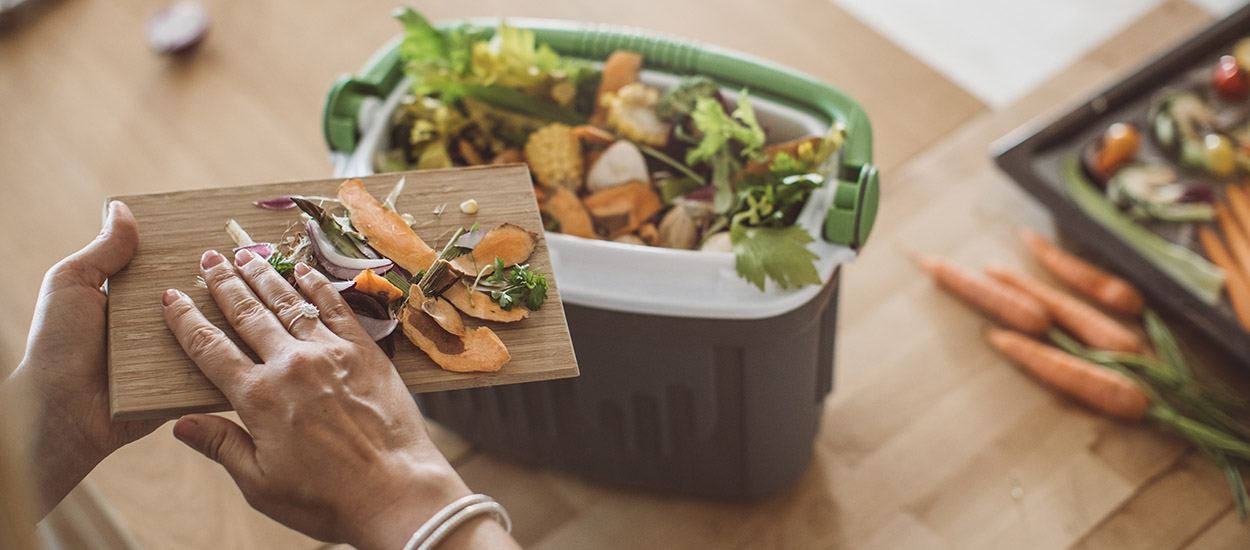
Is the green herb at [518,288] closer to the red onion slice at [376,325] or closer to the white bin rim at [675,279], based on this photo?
the red onion slice at [376,325]

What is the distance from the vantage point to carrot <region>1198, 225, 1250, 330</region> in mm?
1335

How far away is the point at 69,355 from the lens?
729 mm

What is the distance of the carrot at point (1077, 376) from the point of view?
4.23 feet

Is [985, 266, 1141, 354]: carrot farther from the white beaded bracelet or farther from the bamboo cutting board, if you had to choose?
the white beaded bracelet

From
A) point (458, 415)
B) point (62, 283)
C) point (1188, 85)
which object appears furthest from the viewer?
point (1188, 85)

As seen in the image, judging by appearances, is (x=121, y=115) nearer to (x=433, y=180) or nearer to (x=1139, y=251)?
(x=433, y=180)

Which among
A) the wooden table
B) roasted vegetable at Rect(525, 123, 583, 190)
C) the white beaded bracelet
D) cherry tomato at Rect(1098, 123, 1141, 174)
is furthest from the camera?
cherry tomato at Rect(1098, 123, 1141, 174)

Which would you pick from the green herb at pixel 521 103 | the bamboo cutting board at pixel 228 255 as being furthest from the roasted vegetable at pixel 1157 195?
the bamboo cutting board at pixel 228 255

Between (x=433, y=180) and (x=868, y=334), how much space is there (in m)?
0.81

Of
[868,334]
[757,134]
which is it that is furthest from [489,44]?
[868,334]

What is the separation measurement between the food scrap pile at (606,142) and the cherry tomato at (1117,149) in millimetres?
690

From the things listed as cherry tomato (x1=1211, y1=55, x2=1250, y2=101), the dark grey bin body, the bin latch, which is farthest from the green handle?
cherry tomato (x1=1211, y1=55, x2=1250, y2=101)

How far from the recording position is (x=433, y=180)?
0.82 m

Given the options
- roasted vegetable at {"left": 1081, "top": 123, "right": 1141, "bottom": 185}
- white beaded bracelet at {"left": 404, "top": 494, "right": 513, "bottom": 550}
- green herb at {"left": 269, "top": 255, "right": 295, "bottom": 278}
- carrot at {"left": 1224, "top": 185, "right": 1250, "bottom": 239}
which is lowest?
carrot at {"left": 1224, "top": 185, "right": 1250, "bottom": 239}
